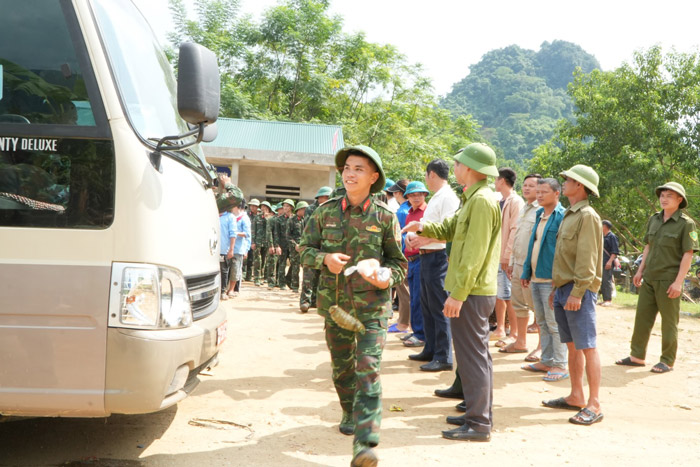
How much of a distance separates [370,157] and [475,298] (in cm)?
134

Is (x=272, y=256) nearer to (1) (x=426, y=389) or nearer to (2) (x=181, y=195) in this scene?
(1) (x=426, y=389)

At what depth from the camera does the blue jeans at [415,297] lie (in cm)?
752

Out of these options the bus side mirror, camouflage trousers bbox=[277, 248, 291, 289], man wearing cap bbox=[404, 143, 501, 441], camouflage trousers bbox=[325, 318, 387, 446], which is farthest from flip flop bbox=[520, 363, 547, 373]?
camouflage trousers bbox=[277, 248, 291, 289]

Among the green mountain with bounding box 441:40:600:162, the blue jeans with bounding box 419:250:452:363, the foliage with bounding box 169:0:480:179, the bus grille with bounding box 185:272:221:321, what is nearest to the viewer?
the bus grille with bounding box 185:272:221:321

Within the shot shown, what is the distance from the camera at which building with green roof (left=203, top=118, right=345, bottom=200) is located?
2064 cm

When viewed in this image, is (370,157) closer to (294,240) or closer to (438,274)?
(438,274)

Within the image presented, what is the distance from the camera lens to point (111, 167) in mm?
3145

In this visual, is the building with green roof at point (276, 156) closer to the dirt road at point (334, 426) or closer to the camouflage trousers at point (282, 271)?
the camouflage trousers at point (282, 271)

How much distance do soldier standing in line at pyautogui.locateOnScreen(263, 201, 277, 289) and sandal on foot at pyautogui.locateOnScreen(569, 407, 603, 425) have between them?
10353 mm

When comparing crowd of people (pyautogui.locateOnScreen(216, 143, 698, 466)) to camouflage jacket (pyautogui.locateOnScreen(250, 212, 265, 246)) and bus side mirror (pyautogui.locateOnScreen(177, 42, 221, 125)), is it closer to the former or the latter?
bus side mirror (pyautogui.locateOnScreen(177, 42, 221, 125))

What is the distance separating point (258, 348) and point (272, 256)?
7870 millimetres

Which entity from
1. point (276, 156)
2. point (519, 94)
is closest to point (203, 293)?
point (276, 156)

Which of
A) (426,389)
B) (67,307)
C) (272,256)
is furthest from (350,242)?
(272,256)

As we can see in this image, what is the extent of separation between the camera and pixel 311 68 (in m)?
38.5
